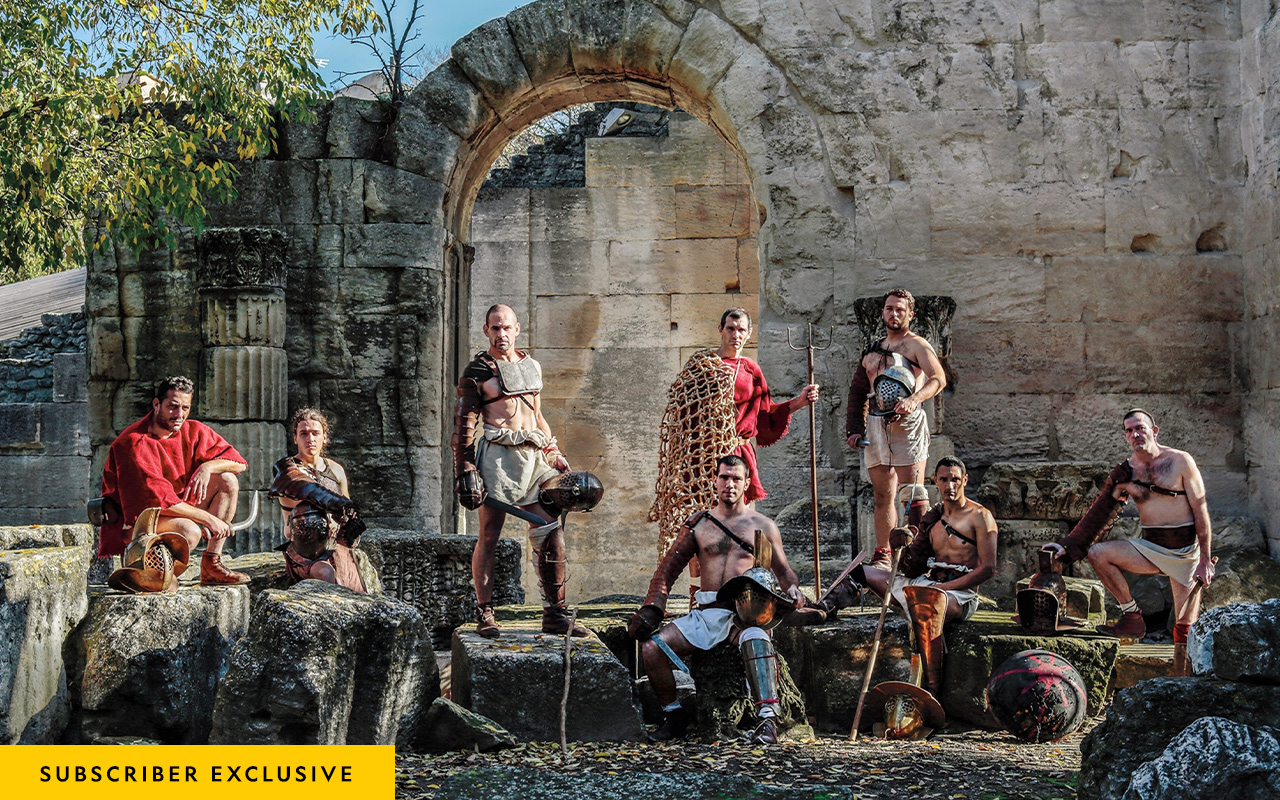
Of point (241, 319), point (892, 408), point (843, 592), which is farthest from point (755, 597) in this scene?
point (241, 319)

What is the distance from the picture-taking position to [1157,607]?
7.57 metres

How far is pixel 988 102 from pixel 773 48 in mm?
1545

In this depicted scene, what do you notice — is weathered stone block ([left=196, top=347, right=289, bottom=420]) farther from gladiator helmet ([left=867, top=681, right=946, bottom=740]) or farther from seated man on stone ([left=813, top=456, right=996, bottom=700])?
gladiator helmet ([left=867, top=681, right=946, bottom=740])

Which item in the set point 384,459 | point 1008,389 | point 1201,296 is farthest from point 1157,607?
point 384,459

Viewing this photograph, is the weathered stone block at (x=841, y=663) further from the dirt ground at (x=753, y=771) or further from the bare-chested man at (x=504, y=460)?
the bare-chested man at (x=504, y=460)

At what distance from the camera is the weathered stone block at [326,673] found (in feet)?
14.0

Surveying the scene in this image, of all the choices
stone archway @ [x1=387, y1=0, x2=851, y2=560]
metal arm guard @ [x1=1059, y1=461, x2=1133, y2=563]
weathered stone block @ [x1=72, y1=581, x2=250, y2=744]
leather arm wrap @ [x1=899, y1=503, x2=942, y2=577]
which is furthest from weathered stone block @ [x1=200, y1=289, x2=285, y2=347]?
metal arm guard @ [x1=1059, y1=461, x2=1133, y2=563]

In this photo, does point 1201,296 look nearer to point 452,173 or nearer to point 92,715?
point 452,173

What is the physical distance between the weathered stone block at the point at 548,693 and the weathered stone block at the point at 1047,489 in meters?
3.21

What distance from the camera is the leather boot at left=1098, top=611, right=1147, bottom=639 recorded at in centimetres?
602

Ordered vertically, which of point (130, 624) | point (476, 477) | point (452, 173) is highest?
point (452, 173)

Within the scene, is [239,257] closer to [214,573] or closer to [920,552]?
[214,573]

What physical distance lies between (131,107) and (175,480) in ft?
12.1

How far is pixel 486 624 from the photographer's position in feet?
18.7
